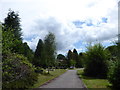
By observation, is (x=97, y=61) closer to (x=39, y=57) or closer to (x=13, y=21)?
(x=39, y=57)

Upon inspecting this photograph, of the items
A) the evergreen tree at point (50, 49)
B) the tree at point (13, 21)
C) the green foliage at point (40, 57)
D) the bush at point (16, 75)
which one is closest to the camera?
the bush at point (16, 75)

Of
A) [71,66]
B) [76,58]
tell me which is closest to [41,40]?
[71,66]

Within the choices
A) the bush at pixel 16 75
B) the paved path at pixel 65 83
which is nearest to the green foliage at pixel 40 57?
the paved path at pixel 65 83

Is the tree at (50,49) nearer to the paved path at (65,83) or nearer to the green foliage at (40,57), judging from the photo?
the green foliage at (40,57)

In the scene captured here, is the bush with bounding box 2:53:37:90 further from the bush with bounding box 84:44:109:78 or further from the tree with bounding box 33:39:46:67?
the tree with bounding box 33:39:46:67

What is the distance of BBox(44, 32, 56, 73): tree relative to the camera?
2984 centimetres

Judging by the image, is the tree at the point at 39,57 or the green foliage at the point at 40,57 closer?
the green foliage at the point at 40,57

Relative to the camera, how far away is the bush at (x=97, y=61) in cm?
2339

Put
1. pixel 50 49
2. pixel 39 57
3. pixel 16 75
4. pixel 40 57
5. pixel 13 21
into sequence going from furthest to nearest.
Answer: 1. pixel 39 57
2. pixel 40 57
3. pixel 50 49
4. pixel 13 21
5. pixel 16 75

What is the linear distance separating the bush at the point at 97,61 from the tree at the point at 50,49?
7649 millimetres

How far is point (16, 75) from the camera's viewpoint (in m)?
8.97

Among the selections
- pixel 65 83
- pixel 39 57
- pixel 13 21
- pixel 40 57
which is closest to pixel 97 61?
pixel 65 83

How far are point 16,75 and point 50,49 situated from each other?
21.1 metres

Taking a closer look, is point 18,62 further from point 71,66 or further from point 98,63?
point 71,66
